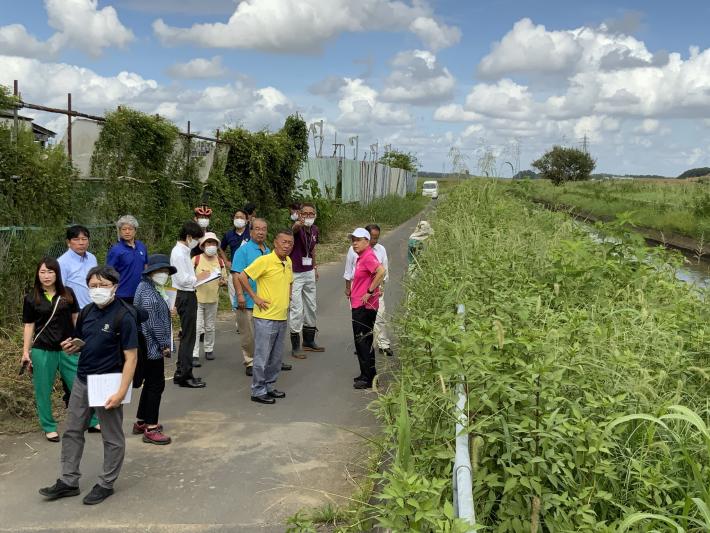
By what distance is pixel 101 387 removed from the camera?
4523mm

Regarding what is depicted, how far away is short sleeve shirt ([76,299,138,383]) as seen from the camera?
4.57 meters

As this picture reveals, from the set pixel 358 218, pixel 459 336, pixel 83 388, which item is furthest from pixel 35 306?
pixel 358 218

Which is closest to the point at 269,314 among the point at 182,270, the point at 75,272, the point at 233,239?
the point at 182,270

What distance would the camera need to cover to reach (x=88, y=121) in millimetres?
9836

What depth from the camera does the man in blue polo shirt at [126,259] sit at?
22.7 feet

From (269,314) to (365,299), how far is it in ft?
3.48

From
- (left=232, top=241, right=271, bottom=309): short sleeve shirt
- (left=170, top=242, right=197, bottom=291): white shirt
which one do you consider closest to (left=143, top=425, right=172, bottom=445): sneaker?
(left=170, top=242, right=197, bottom=291): white shirt

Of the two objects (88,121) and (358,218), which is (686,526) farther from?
(358,218)

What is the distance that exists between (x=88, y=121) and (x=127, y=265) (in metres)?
3.88

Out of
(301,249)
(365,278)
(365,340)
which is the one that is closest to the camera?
(365,340)

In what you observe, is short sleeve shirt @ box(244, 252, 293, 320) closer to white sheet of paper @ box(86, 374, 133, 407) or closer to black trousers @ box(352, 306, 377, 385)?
black trousers @ box(352, 306, 377, 385)

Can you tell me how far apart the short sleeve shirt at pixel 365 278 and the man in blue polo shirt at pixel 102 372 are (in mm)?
2981

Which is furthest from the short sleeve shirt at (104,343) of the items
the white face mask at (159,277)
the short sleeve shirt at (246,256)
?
the short sleeve shirt at (246,256)

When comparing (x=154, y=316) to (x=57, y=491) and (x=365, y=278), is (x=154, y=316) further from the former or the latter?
(x=365, y=278)
